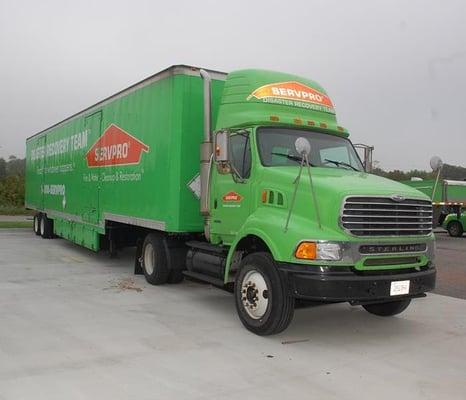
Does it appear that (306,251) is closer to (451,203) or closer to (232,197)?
(232,197)

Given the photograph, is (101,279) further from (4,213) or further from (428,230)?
(4,213)

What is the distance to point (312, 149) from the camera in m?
7.38

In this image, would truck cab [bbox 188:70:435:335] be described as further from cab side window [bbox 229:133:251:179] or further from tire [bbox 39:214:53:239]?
tire [bbox 39:214:53:239]

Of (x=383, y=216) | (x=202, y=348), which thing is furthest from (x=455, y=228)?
(x=202, y=348)

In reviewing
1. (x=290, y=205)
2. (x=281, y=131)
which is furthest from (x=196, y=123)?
(x=290, y=205)

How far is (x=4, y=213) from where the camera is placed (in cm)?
3438

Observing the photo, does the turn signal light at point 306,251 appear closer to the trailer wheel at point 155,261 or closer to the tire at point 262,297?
the tire at point 262,297

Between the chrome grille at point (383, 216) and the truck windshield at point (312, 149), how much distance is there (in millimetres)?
1319

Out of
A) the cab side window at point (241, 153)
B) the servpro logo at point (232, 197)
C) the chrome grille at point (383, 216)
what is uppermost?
the cab side window at point (241, 153)

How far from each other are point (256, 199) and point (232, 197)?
0.57 metres

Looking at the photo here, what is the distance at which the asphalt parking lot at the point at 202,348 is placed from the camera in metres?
4.66

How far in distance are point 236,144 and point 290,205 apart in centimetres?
148

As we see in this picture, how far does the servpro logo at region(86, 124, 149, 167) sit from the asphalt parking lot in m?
2.46

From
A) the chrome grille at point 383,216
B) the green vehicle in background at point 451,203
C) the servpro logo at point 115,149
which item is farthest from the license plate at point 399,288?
the green vehicle in background at point 451,203
